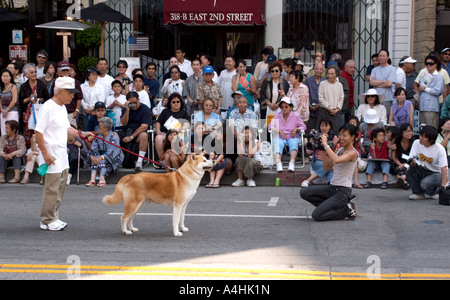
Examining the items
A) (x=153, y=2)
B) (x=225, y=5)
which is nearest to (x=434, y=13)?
(x=225, y=5)

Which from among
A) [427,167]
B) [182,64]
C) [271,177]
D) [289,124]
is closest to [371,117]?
[289,124]

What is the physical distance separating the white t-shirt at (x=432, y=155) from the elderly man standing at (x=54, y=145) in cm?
643

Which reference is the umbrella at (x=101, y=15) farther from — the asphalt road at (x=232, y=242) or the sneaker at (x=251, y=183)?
the asphalt road at (x=232, y=242)

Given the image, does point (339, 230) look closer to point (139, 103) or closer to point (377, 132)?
point (377, 132)

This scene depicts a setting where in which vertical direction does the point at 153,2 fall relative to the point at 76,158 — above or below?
above

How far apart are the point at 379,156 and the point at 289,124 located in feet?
6.64

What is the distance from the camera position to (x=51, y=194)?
8.92 metres

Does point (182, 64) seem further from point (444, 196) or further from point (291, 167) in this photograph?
point (444, 196)

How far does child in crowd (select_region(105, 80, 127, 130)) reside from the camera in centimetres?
1467

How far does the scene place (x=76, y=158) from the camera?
549 inches

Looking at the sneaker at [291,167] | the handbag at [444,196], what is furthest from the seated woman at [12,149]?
the handbag at [444,196]

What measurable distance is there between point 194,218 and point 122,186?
174 cm

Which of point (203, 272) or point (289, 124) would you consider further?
point (289, 124)

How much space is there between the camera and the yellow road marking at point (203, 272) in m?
6.83
